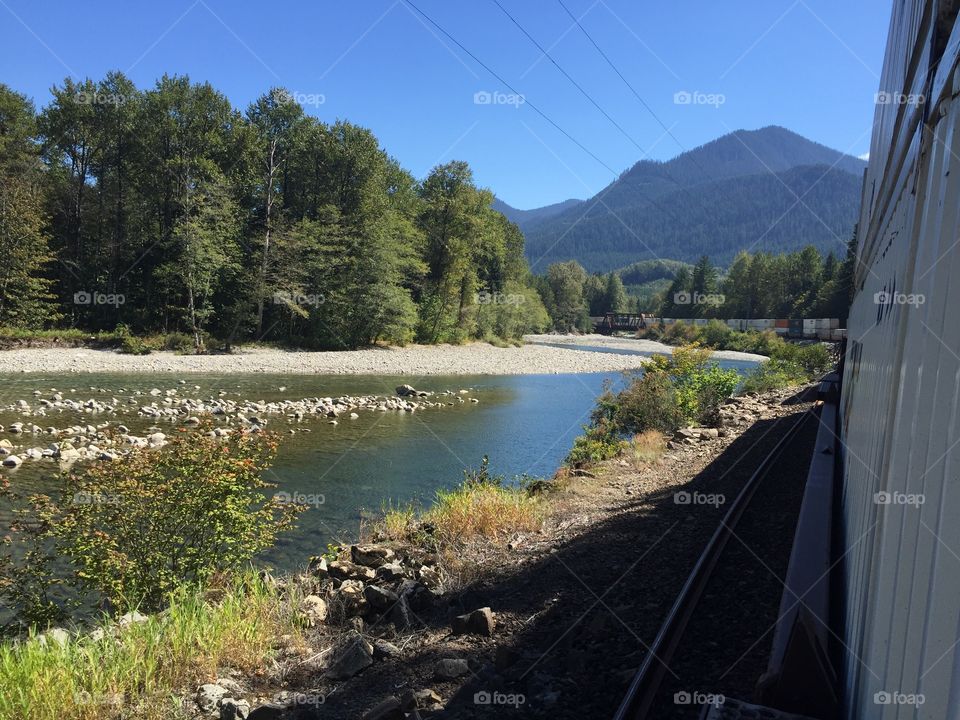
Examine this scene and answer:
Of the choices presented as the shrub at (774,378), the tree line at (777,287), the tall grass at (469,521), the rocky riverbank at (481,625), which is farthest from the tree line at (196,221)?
the tree line at (777,287)

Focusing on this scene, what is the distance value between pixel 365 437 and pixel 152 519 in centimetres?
1107

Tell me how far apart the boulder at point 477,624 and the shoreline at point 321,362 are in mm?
25534

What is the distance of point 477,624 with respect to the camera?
520 centimetres

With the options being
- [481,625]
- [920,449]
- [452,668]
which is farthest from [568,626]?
[920,449]

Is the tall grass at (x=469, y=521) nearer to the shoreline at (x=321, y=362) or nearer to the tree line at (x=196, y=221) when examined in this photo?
the shoreline at (x=321, y=362)

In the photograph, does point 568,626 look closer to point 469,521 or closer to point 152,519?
point 469,521

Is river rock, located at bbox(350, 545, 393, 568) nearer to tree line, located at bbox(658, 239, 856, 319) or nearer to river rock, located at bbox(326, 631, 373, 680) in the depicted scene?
river rock, located at bbox(326, 631, 373, 680)

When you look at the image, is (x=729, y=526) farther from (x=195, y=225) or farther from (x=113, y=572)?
(x=195, y=225)

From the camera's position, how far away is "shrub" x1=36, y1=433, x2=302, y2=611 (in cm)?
572

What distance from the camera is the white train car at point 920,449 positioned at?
1336 mm

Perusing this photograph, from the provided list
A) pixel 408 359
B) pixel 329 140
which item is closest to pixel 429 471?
pixel 408 359

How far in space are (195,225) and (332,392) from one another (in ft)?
60.6

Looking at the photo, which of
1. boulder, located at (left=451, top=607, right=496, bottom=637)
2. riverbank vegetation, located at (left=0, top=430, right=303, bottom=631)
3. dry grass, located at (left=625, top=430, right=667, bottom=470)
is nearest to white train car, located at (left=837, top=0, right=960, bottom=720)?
boulder, located at (left=451, top=607, right=496, bottom=637)

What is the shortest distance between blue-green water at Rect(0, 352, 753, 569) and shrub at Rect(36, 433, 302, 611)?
2.25 metres
